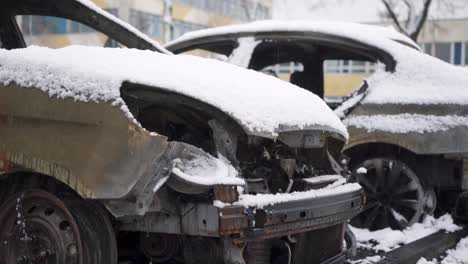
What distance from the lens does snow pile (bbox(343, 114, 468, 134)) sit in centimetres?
536

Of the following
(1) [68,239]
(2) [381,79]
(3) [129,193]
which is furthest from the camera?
(2) [381,79]

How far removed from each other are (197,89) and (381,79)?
3.08m

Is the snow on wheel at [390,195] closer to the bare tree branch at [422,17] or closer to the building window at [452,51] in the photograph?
the bare tree branch at [422,17]

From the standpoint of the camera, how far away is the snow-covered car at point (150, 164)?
305 centimetres

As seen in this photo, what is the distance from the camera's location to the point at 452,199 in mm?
6121

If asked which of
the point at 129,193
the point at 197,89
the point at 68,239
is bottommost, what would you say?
the point at 68,239

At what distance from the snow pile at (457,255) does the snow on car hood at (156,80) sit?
6.00 feet

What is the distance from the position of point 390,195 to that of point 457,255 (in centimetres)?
87

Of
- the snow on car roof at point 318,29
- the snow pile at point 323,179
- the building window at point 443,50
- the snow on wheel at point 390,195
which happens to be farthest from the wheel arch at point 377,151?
the building window at point 443,50

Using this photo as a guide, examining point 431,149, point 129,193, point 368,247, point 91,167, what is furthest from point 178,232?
point 431,149

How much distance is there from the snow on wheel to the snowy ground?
0.11 metres

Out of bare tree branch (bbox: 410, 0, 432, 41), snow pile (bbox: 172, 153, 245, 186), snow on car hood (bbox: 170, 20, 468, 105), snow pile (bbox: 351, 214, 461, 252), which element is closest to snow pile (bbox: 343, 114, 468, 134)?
snow on car hood (bbox: 170, 20, 468, 105)

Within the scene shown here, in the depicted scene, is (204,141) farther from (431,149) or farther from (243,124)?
(431,149)

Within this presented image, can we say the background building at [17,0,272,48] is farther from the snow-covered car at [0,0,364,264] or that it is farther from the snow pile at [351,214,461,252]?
the snow-covered car at [0,0,364,264]
